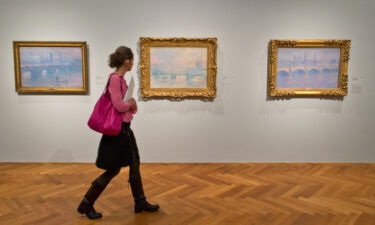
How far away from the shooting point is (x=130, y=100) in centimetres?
242

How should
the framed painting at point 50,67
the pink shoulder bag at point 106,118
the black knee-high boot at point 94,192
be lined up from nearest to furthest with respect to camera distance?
the pink shoulder bag at point 106,118, the black knee-high boot at point 94,192, the framed painting at point 50,67

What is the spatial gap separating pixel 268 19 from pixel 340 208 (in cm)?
243

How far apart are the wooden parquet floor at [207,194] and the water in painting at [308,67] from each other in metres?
1.11

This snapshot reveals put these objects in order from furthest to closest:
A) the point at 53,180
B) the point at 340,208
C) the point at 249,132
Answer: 1. the point at 249,132
2. the point at 53,180
3. the point at 340,208

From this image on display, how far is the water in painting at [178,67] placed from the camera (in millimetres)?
3969

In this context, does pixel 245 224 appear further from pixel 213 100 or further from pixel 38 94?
pixel 38 94

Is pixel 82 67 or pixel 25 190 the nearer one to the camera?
pixel 25 190

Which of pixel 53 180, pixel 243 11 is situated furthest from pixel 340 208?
pixel 53 180

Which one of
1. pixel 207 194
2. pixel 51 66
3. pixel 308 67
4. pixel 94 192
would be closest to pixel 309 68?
pixel 308 67

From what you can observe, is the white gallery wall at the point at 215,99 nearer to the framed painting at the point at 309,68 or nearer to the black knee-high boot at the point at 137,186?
the framed painting at the point at 309,68

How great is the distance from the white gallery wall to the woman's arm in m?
1.67

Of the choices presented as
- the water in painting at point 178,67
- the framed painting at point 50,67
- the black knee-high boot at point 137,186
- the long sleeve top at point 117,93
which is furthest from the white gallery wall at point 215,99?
the long sleeve top at point 117,93

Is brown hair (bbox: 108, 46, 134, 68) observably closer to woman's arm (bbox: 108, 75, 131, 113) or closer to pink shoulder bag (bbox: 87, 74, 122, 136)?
woman's arm (bbox: 108, 75, 131, 113)

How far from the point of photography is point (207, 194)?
3.06 metres
